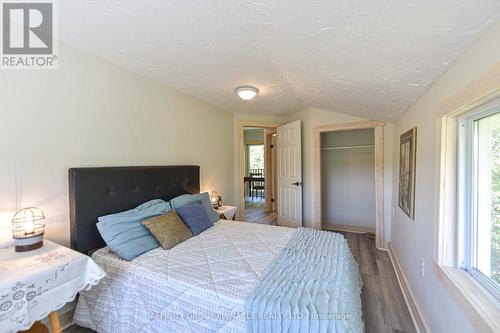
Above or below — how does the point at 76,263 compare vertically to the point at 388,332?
above

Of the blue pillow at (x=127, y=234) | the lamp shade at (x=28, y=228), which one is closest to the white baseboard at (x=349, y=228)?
the blue pillow at (x=127, y=234)

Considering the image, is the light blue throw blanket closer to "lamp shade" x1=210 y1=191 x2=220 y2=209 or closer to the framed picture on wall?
the framed picture on wall

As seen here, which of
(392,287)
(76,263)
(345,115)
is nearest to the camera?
(76,263)

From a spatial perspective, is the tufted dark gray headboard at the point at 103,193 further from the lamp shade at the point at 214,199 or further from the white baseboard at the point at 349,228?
the white baseboard at the point at 349,228

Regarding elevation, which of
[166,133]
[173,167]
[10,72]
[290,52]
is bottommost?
[173,167]

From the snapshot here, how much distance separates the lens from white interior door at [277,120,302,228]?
3863 millimetres

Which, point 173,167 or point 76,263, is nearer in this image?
point 76,263

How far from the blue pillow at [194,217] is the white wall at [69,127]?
2.30ft

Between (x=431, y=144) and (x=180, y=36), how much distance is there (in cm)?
203

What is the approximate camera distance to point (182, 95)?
9.89ft

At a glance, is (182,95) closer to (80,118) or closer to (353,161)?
(80,118)

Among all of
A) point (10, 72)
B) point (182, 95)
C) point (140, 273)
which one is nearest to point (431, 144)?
point (140, 273)
